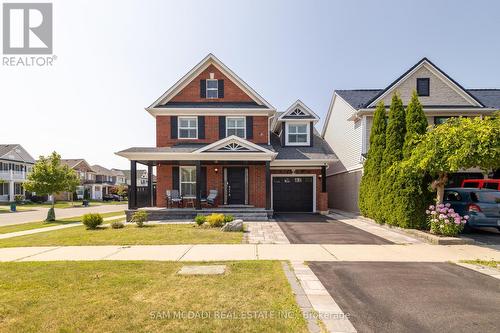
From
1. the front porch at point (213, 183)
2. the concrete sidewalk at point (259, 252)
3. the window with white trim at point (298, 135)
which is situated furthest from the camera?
the window with white trim at point (298, 135)

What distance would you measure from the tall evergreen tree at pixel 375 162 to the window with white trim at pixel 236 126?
7.92 m

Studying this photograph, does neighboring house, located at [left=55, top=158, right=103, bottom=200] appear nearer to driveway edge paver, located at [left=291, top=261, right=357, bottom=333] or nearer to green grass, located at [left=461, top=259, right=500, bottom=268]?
driveway edge paver, located at [left=291, top=261, right=357, bottom=333]

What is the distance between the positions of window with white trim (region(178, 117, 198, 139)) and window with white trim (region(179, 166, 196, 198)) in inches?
83.8

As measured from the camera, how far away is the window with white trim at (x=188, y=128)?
59.6 feet

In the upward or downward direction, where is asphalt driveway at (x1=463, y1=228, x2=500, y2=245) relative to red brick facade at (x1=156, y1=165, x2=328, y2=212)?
downward

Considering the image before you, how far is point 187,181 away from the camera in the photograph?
17.6 meters

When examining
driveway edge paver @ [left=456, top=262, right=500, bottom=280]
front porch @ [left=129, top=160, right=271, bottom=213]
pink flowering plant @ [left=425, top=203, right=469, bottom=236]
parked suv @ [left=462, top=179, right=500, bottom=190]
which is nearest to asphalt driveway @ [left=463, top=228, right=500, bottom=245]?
pink flowering plant @ [left=425, top=203, right=469, bottom=236]

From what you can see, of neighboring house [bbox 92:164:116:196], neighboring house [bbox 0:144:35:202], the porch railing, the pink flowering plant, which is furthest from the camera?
neighboring house [bbox 92:164:116:196]

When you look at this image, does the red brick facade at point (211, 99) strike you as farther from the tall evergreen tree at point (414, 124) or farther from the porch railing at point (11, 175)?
the porch railing at point (11, 175)

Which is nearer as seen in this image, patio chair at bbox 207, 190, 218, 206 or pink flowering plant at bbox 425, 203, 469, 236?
pink flowering plant at bbox 425, 203, 469, 236

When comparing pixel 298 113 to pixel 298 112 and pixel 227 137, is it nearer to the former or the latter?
pixel 298 112

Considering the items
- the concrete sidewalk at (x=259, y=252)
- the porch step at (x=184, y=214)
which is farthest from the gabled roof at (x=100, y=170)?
the concrete sidewalk at (x=259, y=252)

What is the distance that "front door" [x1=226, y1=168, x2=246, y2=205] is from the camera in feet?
58.1

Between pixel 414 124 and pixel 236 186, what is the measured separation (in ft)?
34.1
